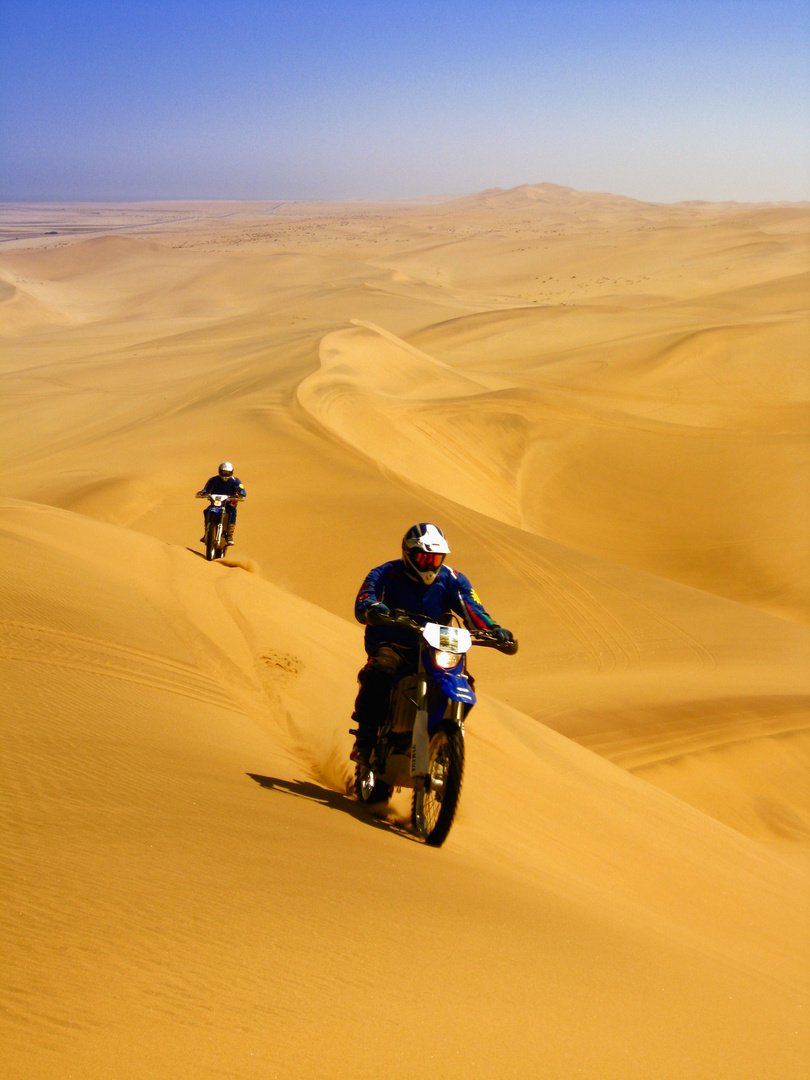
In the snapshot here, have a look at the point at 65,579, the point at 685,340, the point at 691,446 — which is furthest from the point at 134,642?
the point at 685,340

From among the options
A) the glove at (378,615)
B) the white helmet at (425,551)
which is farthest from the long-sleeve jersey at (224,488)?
the glove at (378,615)

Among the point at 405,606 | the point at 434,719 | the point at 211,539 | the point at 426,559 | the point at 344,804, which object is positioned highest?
the point at 426,559

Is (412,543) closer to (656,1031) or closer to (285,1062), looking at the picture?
(656,1031)

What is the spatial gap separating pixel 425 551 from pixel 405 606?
355mm

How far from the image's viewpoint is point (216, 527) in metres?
12.8

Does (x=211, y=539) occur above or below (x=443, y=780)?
below

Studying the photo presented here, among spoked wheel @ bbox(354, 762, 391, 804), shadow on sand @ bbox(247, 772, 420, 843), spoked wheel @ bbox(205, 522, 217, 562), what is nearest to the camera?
shadow on sand @ bbox(247, 772, 420, 843)

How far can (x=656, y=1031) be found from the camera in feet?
9.97

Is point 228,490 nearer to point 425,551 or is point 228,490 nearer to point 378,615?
point 425,551

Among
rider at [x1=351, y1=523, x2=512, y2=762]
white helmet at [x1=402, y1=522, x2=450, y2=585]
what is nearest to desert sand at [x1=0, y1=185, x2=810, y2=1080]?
rider at [x1=351, y1=523, x2=512, y2=762]

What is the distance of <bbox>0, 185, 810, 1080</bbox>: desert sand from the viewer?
8.53 ft

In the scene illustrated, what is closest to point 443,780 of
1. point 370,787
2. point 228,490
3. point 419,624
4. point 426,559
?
point 419,624

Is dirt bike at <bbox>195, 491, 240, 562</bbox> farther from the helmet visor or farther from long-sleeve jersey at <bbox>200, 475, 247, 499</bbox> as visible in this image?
the helmet visor

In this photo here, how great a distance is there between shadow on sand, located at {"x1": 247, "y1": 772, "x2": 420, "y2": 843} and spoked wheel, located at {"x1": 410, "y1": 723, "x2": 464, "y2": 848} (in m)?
0.16
